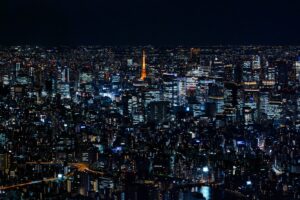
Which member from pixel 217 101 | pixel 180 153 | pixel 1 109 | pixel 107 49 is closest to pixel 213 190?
pixel 180 153

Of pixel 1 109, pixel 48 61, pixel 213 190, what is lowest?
pixel 213 190

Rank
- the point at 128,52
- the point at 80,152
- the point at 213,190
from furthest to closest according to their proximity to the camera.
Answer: the point at 128,52
the point at 80,152
the point at 213,190

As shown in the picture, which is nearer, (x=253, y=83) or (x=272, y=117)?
(x=272, y=117)

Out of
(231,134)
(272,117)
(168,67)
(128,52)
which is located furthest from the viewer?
(168,67)

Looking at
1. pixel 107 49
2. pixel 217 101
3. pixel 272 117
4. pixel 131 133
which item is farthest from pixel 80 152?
pixel 217 101

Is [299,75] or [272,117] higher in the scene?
[299,75]

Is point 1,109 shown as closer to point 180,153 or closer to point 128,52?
point 180,153

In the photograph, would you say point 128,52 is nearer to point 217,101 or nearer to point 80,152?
point 217,101
